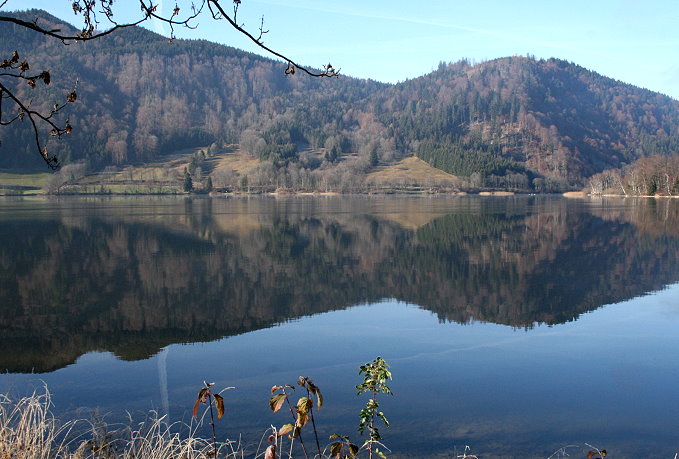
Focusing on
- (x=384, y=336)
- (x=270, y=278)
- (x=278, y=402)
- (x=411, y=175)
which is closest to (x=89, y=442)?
(x=278, y=402)

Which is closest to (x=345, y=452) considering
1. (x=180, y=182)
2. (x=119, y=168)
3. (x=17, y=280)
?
(x=17, y=280)

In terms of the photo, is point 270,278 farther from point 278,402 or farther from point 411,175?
point 411,175

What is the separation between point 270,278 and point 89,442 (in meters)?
14.2

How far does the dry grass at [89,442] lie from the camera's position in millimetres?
6465

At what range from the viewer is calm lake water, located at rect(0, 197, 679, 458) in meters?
9.12

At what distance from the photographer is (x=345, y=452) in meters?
7.44

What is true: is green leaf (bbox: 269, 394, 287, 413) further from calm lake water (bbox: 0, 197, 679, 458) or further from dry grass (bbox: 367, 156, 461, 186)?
dry grass (bbox: 367, 156, 461, 186)

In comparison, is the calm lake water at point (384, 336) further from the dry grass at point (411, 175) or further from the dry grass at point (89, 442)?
the dry grass at point (411, 175)

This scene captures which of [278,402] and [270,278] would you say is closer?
[278,402]

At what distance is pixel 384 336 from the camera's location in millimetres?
14055

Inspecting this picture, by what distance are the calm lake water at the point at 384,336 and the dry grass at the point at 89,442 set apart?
761 mm

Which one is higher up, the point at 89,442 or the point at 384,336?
the point at 89,442

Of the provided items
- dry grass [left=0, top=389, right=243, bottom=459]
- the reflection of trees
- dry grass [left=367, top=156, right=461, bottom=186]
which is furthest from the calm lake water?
dry grass [left=367, top=156, right=461, bottom=186]

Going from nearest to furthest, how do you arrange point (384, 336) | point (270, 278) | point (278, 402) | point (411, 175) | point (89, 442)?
point (278, 402) < point (89, 442) < point (384, 336) < point (270, 278) < point (411, 175)
